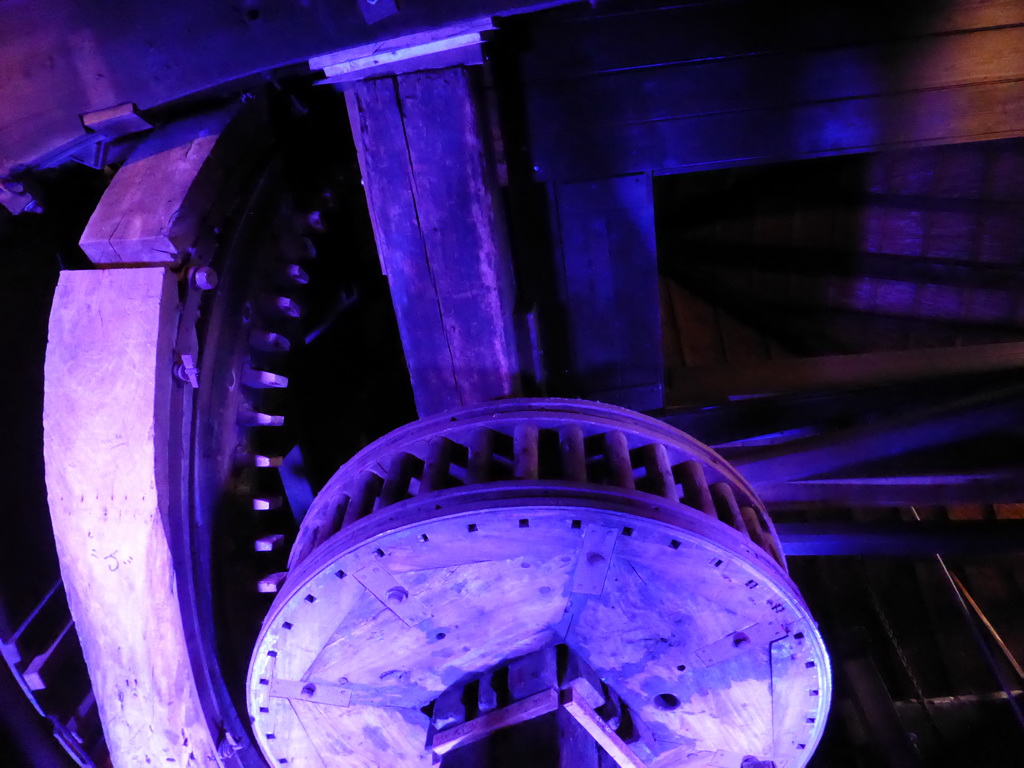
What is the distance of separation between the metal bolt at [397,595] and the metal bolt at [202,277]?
0.96m

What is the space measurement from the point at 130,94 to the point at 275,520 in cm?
142

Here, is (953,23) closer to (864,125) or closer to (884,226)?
(864,125)

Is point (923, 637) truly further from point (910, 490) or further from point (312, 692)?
point (312, 692)

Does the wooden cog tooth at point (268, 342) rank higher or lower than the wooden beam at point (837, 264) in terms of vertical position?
higher

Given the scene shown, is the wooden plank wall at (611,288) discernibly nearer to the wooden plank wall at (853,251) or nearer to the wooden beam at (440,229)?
the wooden beam at (440,229)

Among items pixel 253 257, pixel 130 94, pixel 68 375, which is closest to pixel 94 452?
pixel 68 375

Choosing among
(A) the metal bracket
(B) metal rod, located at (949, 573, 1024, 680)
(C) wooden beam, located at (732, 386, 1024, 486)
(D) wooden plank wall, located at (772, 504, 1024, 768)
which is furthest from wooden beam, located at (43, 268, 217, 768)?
(B) metal rod, located at (949, 573, 1024, 680)

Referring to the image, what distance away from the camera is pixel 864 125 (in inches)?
89.2

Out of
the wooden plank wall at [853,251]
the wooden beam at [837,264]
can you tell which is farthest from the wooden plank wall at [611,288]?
the wooden beam at [837,264]

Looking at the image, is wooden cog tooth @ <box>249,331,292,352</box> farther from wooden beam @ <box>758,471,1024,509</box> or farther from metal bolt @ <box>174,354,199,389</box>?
wooden beam @ <box>758,471,1024,509</box>

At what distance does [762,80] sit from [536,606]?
6.03ft

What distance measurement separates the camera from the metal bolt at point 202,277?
1.79 m

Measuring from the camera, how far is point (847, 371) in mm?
3021

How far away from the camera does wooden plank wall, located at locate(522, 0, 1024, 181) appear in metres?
2.13
